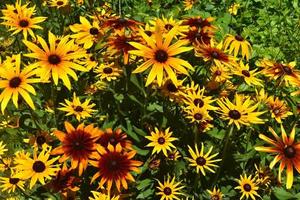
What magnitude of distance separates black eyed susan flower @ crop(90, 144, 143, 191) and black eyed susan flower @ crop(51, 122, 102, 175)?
0.05 metres

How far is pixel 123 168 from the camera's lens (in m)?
2.30

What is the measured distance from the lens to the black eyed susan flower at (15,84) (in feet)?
7.43

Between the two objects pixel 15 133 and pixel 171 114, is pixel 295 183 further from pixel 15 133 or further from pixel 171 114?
pixel 15 133

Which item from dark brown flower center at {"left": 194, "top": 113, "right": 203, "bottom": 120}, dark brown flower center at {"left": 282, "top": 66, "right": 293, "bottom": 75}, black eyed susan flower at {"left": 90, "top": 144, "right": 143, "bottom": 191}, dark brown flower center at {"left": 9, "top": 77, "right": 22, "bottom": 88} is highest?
dark brown flower center at {"left": 282, "top": 66, "right": 293, "bottom": 75}

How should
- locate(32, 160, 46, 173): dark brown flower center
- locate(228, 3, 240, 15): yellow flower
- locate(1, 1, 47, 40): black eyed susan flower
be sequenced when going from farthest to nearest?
1. locate(228, 3, 240, 15): yellow flower
2. locate(1, 1, 47, 40): black eyed susan flower
3. locate(32, 160, 46, 173): dark brown flower center

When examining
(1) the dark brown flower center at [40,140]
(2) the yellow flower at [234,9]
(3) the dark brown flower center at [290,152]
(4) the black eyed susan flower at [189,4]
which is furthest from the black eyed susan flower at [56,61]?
(2) the yellow flower at [234,9]

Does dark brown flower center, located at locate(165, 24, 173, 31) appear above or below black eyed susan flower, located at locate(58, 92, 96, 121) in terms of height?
above

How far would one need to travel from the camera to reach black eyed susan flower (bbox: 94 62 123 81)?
291 cm

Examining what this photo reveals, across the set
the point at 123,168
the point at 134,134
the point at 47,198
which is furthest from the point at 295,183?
the point at 47,198

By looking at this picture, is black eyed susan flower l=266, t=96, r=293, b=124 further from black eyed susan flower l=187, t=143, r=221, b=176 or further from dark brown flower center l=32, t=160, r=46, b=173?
dark brown flower center l=32, t=160, r=46, b=173

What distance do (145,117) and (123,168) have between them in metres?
0.64

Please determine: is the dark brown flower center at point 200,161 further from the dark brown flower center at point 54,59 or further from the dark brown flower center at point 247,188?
the dark brown flower center at point 54,59

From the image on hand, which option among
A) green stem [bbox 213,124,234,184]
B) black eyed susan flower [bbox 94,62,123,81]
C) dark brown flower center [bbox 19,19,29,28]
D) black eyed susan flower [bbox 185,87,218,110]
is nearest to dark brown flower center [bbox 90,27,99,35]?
black eyed susan flower [bbox 94,62,123,81]

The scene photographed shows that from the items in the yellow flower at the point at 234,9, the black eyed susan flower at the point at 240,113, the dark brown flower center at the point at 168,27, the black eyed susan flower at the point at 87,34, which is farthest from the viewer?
the yellow flower at the point at 234,9
